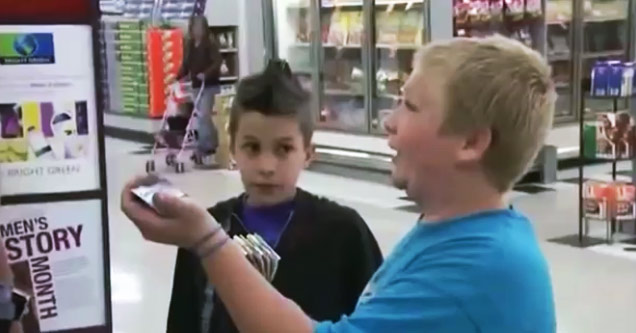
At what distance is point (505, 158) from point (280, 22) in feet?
33.3

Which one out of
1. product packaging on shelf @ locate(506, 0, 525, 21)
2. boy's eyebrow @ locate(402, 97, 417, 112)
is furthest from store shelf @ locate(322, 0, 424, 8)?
boy's eyebrow @ locate(402, 97, 417, 112)

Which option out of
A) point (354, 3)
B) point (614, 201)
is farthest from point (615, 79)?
point (354, 3)

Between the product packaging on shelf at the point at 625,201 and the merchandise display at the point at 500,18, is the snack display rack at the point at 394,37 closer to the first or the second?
the merchandise display at the point at 500,18

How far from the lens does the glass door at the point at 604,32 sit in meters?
10.4

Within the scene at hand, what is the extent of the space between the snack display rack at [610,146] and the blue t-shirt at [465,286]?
5417mm

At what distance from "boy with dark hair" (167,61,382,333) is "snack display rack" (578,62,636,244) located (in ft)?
15.5

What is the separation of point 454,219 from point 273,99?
847 millimetres

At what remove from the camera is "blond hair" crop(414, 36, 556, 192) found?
1.23m

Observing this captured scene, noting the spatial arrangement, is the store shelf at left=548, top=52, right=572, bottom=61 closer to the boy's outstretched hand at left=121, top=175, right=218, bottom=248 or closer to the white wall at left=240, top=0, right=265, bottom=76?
the white wall at left=240, top=0, right=265, bottom=76

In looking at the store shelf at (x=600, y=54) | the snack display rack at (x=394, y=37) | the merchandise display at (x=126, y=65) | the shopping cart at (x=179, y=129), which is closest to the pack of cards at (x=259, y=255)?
the snack display rack at (x=394, y=37)

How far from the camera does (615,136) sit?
21.4ft

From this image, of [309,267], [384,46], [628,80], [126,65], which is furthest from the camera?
[126,65]

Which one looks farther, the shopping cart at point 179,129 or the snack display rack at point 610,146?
the shopping cart at point 179,129

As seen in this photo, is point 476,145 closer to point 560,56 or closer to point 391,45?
point 391,45
